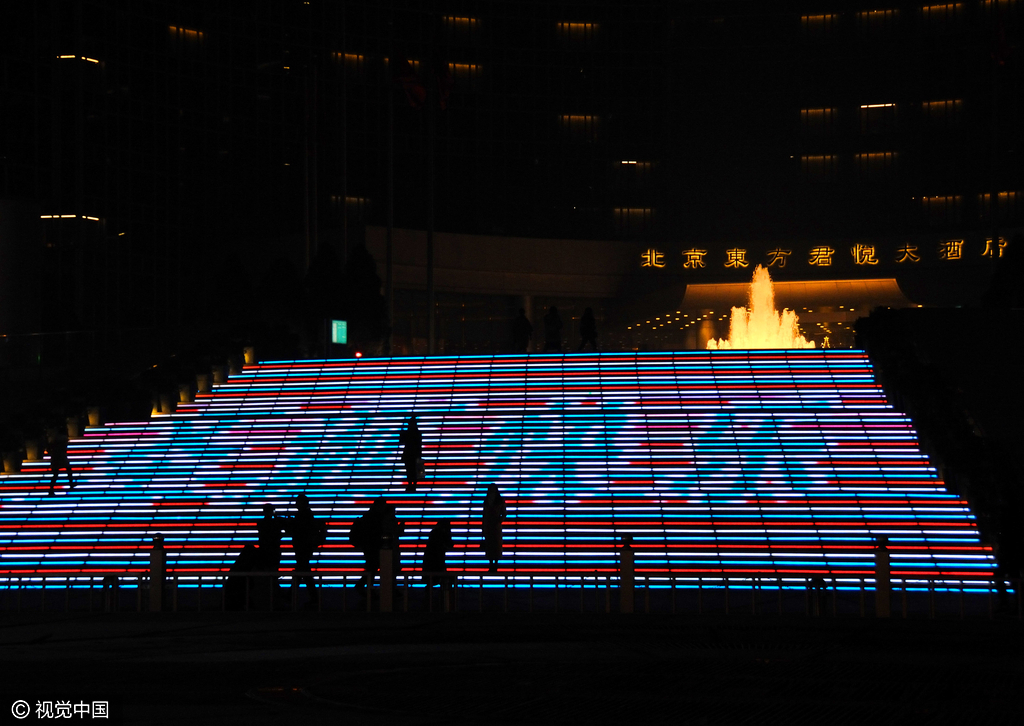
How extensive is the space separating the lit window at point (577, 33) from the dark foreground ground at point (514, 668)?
2332 inches

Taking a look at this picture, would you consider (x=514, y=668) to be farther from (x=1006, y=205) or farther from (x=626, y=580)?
(x=1006, y=205)

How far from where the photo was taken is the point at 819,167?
228 ft

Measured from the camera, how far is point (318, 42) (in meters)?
68.6

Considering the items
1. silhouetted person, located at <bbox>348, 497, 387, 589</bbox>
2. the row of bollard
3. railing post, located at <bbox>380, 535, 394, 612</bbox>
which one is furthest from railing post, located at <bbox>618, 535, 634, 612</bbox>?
silhouetted person, located at <bbox>348, 497, 387, 589</bbox>

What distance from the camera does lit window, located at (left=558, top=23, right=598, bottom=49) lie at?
7338cm

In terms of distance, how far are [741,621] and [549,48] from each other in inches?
2345

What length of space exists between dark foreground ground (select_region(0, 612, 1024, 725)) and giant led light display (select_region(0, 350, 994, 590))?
12.5ft

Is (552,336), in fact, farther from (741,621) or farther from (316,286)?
(741,621)

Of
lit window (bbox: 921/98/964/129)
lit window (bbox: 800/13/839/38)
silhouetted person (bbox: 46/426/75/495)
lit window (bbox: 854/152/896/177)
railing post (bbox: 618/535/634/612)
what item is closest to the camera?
railing post (bbox: 618/535/634/612)

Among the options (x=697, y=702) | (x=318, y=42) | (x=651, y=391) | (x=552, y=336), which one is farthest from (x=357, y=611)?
(x=318, y=42)

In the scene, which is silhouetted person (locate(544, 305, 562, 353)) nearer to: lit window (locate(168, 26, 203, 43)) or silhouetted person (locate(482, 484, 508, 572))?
silhouetted person (locate(482, 484, 508, 572))

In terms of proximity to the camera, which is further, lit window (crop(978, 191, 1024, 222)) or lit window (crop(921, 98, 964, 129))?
lit window (crop(921, 98, 964, 129))

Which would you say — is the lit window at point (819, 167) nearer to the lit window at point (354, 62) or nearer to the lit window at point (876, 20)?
the lit window at point (876, 20)

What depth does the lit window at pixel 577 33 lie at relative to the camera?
73375mm
